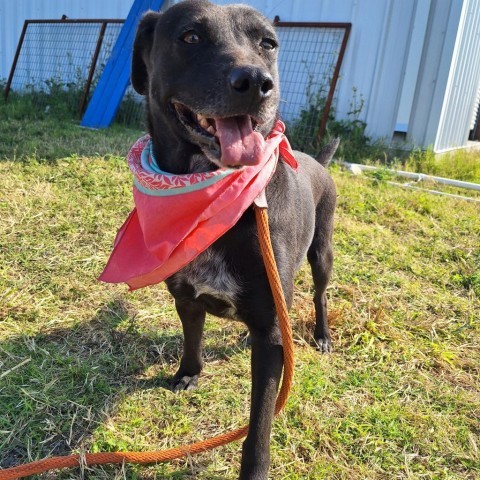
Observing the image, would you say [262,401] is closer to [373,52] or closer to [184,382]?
[184,382]

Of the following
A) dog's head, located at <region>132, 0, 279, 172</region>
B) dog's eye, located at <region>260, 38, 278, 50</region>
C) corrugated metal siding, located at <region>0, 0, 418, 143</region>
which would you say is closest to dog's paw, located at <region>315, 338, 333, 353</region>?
dog's head, located at <region>132, 0, 279, 172</region>

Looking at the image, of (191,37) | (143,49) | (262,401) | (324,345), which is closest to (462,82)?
(324,345)

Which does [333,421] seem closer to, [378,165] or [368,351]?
[368,351]

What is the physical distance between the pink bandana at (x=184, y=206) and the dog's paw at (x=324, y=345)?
1141 mm

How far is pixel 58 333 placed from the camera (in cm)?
260

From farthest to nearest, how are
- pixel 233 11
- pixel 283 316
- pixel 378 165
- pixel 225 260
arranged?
1. pixel 378 165
2. pixel 233 11
3. pixel 225 260
4. pixel 283 316

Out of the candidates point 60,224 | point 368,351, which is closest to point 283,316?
point 368,351

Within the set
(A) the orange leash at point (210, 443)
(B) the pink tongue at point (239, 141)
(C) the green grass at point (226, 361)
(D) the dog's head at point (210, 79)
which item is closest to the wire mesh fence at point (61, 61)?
(C) the green grass at point (226, 361)

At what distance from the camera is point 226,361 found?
2568 millimetres

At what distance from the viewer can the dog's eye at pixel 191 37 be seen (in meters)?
1.86

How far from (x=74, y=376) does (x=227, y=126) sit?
141cm

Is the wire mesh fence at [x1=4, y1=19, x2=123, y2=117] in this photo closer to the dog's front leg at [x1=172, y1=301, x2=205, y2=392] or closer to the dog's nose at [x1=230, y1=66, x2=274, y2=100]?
the dog's front leg at [x1=172, y1=301, x2=205, y2=392]

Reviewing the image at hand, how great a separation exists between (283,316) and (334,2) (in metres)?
6.32

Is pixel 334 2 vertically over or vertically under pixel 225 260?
over
